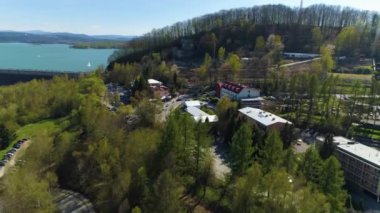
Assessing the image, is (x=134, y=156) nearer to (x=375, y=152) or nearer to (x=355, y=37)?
(x=375, y=152)

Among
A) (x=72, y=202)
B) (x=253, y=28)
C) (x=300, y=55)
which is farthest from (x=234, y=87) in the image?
(x=253, y=28)

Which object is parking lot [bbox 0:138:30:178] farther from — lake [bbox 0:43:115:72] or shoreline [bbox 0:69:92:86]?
lake [bbox 0:43:115:72]

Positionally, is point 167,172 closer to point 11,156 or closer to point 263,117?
A: point 263,117

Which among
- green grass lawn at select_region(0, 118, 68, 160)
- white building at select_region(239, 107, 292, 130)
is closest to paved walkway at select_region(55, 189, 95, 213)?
green grass lawn at select_region(0, 118, 68, 160)

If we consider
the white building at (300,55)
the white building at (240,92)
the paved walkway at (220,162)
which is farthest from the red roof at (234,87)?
the white building at (300,55)

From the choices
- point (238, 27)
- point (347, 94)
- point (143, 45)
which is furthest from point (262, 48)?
point (143, 45)

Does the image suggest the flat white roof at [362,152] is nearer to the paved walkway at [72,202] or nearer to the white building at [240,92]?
the white building at [240,92]
